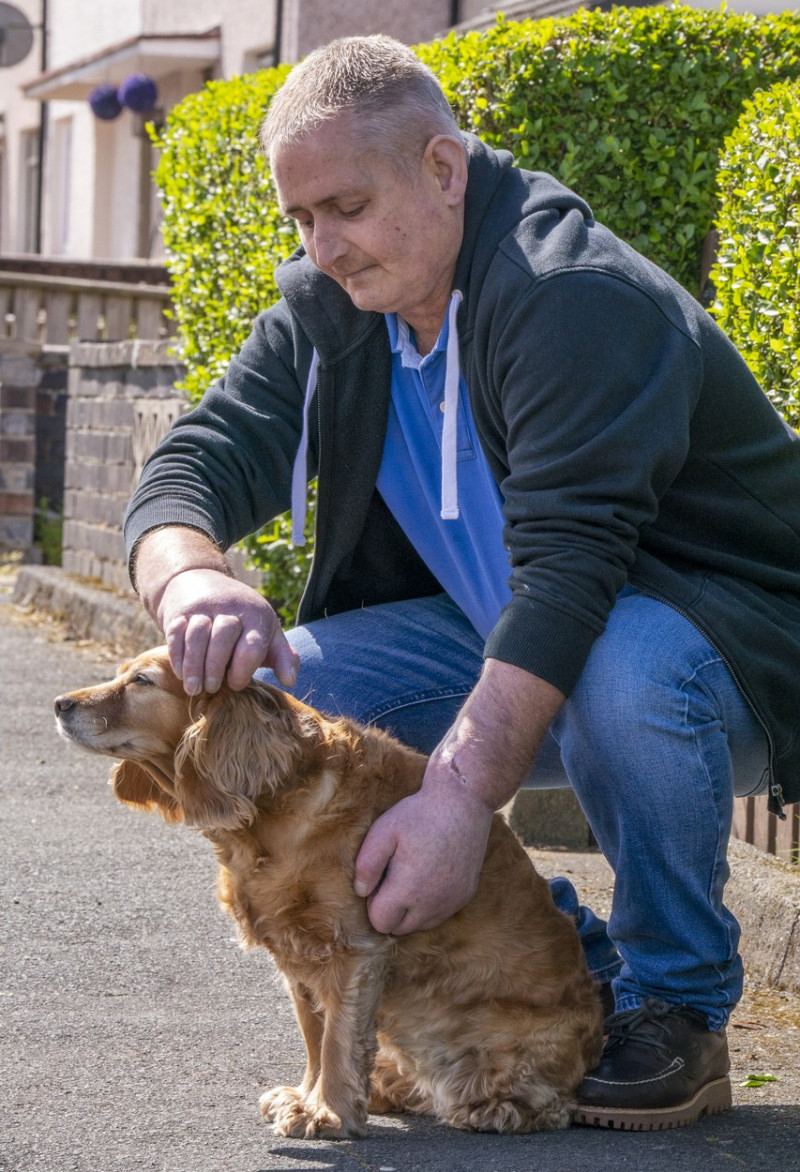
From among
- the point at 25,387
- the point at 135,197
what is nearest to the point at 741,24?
the point at 25,387

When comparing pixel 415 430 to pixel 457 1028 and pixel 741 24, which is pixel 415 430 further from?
pixel 741 24

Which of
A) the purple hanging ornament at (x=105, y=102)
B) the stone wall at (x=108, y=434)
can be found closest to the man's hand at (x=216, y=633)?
the stone wall at (x=108, y=434)

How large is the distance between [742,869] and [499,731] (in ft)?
5.07

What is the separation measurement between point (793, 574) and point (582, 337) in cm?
67

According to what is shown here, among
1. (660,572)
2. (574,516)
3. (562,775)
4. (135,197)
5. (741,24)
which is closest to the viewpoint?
(574,516)

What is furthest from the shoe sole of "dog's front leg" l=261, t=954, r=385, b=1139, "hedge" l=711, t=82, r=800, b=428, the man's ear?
"hedge" l=711, t=82, r=800, b=428

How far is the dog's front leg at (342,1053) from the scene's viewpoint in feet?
9.64

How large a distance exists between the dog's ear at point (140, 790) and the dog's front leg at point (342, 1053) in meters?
0.54

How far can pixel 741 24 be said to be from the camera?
557 cm

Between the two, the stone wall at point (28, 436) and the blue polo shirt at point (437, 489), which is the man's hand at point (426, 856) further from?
the stone wall at point (28, 436)

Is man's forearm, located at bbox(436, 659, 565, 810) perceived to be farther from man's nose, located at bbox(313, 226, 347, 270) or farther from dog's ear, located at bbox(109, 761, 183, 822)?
man's nose, located at bbox(313, 226, 347, 270)

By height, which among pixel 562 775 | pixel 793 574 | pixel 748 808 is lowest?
pixel 748 808

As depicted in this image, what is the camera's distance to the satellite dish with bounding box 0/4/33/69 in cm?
2248

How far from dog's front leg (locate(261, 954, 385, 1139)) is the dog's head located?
34cm
